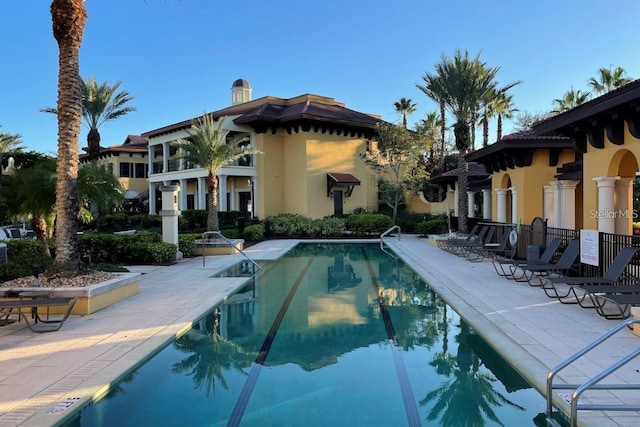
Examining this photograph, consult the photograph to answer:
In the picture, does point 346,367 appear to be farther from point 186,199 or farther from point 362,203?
point 186,199

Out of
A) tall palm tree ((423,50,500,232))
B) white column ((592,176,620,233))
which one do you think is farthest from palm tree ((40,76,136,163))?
white column ((592,176,620,233))

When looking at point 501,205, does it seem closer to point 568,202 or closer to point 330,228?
point 568,202

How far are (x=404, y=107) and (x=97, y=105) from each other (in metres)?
29.7

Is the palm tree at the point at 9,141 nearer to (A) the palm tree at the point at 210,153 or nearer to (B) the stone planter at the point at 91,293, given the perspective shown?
(A) the palm tree at the point at 210,153

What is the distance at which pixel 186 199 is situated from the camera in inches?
1494

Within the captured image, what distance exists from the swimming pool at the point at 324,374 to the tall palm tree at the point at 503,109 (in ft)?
116

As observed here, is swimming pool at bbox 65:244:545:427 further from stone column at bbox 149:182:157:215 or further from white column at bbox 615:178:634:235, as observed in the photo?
stone column at bbox 149:182:157:215

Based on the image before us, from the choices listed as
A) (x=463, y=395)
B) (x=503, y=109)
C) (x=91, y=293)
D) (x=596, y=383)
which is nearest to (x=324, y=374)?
(x=463, y=395)

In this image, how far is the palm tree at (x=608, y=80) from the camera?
32.8m

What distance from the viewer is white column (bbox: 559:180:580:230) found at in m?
15.2

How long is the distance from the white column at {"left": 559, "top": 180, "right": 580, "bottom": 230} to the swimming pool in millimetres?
8398

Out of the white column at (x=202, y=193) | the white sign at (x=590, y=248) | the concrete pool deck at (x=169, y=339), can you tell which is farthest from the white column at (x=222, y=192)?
the white sign at (x=590, y=248)

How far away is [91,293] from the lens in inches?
320

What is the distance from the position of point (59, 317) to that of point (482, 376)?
6995 mm
